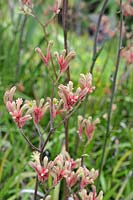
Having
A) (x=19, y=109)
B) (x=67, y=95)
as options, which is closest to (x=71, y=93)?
(x=67, y=95)

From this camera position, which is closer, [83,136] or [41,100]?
[41,100]

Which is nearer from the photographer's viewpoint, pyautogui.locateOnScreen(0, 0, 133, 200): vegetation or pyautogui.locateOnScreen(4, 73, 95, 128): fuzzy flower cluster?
pyautogui.locateOnScreen(4, 73, 95, 128): fuzzy flower cluster

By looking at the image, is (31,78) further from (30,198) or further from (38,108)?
(38,108)

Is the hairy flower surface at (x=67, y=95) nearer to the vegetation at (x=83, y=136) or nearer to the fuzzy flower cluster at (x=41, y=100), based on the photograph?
the fuzzy flower cluster at (x=41, y=100)

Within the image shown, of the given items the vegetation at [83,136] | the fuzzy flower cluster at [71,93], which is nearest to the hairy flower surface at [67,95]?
the fuzzy flower cluster at [71,93]

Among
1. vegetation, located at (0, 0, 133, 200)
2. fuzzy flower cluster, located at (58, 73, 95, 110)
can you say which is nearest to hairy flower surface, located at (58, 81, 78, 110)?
fuzzy flower cluster, located at (58, 73, 95, 110)

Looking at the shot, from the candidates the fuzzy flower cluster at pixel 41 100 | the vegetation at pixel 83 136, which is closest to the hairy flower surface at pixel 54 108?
the fuzzy flower cluster at pixel 41 100

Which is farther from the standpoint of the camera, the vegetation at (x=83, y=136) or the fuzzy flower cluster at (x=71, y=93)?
the vegetation at (x=83, y=136)

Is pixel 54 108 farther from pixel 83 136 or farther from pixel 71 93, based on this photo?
pixel 83 136

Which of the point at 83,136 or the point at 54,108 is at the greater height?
the point at 54,108

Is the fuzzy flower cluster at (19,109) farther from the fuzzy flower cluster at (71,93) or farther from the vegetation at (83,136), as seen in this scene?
the vegetation at (83,136)

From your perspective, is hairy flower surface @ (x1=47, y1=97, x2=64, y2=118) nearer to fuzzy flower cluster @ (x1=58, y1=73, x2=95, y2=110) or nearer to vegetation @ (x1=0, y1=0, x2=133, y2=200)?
fuzzy flower cluster @ (x1=58, y1=73, x2=95, y2=110)
